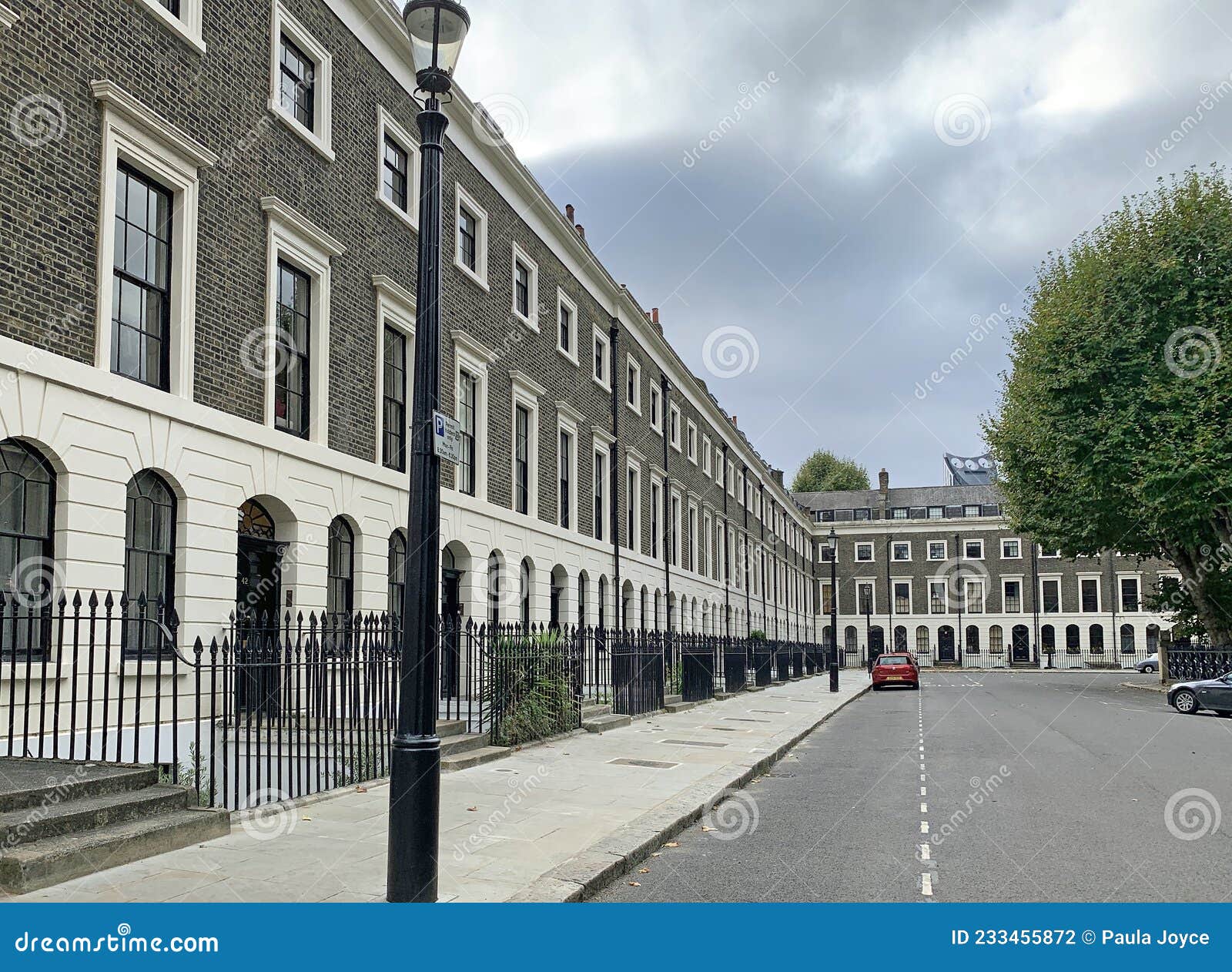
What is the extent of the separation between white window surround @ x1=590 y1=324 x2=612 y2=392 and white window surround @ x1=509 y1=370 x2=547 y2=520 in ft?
17.4

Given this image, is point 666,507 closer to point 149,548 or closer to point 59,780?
point 149,548

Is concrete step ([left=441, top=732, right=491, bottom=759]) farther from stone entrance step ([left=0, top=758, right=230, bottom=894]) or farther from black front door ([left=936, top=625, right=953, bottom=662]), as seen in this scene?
black front door ([left=936, top=625, right=953, bottom=662])

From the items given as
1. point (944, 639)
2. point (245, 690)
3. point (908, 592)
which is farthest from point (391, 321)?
point (944, 639)

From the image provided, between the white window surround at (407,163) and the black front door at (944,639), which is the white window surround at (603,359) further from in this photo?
the black front door at (944,639)

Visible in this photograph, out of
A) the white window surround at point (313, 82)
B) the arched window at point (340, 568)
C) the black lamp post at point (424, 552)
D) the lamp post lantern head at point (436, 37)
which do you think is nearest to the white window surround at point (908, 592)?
the arched window at point (340, 568)

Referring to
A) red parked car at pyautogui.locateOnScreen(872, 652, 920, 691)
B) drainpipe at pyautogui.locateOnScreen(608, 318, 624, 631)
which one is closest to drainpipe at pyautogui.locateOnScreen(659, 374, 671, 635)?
drainpipe at pyautogui.locateOnScreen(608, 318, 624, 631)

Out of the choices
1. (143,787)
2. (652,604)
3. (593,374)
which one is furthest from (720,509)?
(143,787)

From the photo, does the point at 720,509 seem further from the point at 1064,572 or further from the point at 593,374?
the point at 1064,572

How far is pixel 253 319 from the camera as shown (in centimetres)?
1424

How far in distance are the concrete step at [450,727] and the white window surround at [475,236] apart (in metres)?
10.6

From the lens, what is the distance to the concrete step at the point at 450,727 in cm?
1273

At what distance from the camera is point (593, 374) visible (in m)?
31.1

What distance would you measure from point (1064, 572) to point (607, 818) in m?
84.0

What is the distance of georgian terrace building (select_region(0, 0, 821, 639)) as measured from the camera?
10.6 meters
